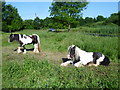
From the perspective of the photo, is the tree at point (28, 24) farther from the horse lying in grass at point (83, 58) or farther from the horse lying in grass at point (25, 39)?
the horse lying in grass at point (83, 58)

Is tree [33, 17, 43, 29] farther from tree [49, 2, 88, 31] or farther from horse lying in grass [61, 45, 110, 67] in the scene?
horse lying in grass [61, 45, 110, 67]

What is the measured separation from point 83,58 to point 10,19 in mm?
45523

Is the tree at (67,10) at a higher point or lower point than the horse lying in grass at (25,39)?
higher

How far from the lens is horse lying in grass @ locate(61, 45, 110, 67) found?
6.93 meters

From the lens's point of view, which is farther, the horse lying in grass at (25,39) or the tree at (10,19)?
the tree at (10,19)

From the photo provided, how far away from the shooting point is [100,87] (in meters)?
4.52

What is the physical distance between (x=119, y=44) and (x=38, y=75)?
24.9 ft

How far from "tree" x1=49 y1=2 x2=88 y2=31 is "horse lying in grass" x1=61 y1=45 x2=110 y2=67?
81.5 ft

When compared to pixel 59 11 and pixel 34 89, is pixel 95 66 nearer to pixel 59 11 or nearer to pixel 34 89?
pixel 34 89

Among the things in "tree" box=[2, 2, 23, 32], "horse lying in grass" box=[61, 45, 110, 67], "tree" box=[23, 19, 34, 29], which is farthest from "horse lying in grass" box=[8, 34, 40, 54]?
"tree" box=[23, 19, 34, 29]

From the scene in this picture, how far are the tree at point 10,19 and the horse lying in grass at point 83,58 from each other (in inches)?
1627

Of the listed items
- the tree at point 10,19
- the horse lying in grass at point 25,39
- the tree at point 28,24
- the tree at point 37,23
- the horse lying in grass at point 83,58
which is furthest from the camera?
the tree at point 37,23

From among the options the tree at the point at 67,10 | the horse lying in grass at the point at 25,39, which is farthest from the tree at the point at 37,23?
the horse lying in grass at the point at 25,39

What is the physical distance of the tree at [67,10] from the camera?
31719 millimetres
